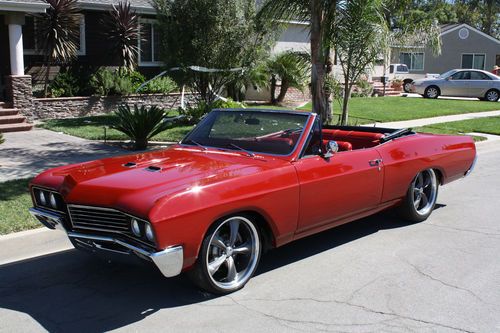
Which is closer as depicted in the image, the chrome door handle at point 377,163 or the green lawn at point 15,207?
the chrome door handle at point 377,163

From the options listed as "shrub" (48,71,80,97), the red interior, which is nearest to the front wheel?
"shrub" (48,71,80,97)

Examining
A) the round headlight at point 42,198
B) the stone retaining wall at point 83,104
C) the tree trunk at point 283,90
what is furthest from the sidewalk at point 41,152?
the tree trunk at point 283,90

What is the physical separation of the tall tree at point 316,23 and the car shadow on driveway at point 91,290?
5.91 meters

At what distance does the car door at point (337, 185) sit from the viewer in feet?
16.3

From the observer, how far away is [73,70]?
17.2 metres

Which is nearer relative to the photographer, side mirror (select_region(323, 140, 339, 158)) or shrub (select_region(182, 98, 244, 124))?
side mirror (select_region(323, 140, 339, 158))

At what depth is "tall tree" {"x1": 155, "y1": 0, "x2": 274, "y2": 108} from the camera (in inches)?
540

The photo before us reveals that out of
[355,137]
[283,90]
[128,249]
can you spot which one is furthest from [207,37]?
[128,249]

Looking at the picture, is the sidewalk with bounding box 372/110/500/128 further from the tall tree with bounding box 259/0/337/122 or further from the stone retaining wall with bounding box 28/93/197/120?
the stone retaining wall with bounding box 28/93/197/120

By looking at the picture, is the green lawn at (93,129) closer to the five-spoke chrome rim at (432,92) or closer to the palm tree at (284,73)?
the palm tree at (284,73)

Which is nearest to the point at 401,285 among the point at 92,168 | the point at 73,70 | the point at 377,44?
the point at 92,168

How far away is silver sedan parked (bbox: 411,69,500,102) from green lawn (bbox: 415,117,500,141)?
32.2 ft

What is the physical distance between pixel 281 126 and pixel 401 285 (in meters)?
1.88

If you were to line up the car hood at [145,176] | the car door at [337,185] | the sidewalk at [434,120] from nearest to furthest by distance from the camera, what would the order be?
the car hood at [145,176] → the car door at [337,185] → the sidewalk at [434,120]
